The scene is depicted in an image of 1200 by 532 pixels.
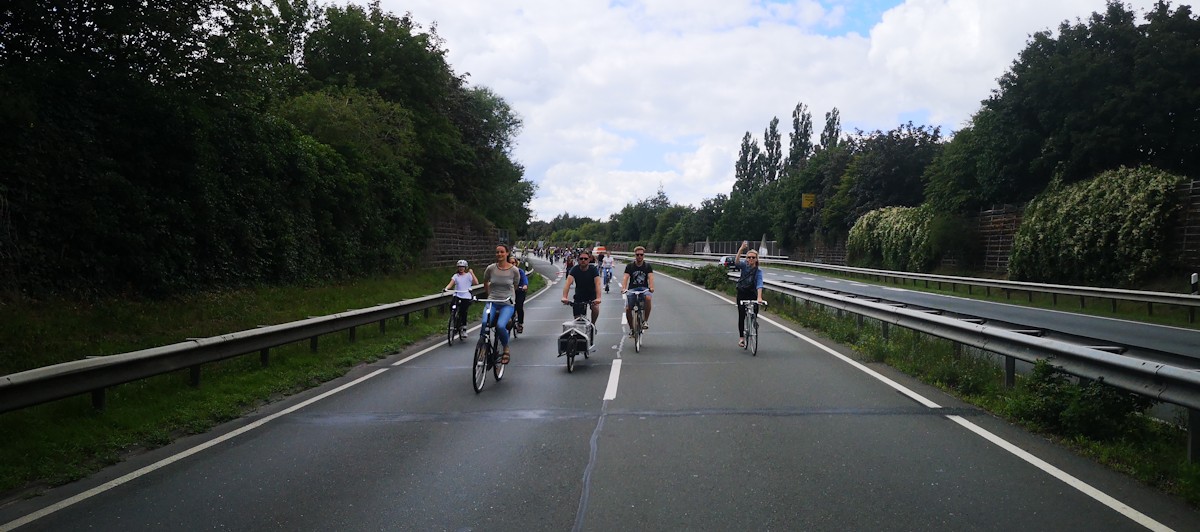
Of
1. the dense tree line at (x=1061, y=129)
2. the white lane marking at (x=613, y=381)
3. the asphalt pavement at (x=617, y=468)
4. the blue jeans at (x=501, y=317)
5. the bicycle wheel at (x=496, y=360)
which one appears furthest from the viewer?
the dense tree line at (x=1061, y=129)

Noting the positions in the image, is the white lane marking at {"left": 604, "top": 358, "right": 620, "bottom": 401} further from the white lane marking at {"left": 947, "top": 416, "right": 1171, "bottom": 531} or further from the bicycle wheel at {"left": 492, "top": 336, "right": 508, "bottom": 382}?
the white lane marking at {"left": 947, "top": 416, "right": 1171, "bottom": 531}

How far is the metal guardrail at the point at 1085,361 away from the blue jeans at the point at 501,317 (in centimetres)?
576

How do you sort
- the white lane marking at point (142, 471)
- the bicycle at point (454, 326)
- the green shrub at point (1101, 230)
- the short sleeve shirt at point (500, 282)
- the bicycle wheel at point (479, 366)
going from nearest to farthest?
the white lane marking at point (142, 471) → the bicycle wheel at point (479, 366) → the short sleeve shirt at point (500, 282) → the bicycle at point (454, 326) → the green shrub at point (1101, 230)

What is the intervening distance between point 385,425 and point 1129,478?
20.0 feet

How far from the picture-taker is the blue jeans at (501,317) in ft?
34.0

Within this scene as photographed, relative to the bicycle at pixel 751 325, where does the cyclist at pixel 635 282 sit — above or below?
above

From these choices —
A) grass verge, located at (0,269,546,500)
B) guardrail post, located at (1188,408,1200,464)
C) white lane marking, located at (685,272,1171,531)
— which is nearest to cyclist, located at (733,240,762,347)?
white lane marking, located at (685,272,1171,531)

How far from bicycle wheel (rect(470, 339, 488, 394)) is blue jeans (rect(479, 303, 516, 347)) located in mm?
519

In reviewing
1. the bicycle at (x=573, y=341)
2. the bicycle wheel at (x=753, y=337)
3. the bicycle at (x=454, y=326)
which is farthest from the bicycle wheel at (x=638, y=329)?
the bicycle at (x=454, y=326)

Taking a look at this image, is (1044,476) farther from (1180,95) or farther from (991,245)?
(991,245)

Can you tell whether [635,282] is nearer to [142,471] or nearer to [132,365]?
[132,365]

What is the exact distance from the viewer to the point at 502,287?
1070 cm

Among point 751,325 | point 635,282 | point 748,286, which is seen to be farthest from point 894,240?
point 751,325

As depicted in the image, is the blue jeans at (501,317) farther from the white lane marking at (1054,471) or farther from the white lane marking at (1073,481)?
the white lane marking at (1073,481)
